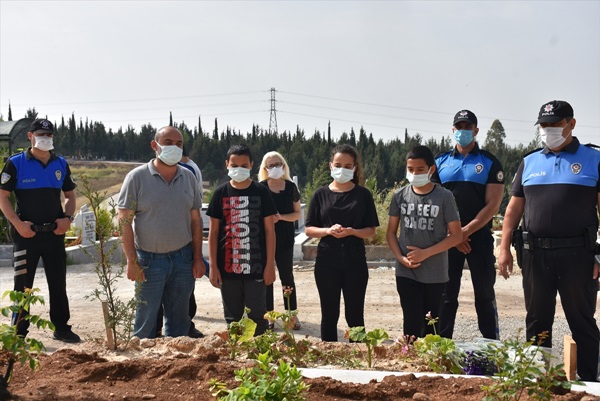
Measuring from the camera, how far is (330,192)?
21.4ft

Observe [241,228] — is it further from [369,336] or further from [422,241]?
[369,336]

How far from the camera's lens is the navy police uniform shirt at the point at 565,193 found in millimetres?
5355

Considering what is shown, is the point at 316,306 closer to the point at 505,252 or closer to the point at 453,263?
the point at 453,263

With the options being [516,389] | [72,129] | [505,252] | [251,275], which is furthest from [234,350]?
[72,129]

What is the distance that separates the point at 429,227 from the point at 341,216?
2.43 feet

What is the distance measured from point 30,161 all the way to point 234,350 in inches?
138

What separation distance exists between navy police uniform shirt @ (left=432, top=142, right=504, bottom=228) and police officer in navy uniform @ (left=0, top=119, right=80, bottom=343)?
357cm

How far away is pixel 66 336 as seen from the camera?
7.28 m

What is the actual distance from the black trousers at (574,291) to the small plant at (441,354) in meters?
1.08

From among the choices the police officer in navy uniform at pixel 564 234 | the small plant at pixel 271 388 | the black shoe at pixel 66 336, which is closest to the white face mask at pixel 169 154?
the black shoe at pixel 66 336

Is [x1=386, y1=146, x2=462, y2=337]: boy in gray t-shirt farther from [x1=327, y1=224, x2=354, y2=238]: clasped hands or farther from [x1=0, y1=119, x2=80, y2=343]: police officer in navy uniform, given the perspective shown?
[x1=0, y1=119, x2=80, y2=343]: police officer in navy uniform

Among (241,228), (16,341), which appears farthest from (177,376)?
(241,228)

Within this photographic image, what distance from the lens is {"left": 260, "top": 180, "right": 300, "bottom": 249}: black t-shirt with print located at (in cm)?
774

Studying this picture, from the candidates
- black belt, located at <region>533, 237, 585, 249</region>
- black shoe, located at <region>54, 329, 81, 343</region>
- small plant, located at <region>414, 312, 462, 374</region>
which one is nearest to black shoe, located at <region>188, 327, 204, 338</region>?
black shoe, located at <region>54, 329, 81, 343</region>
